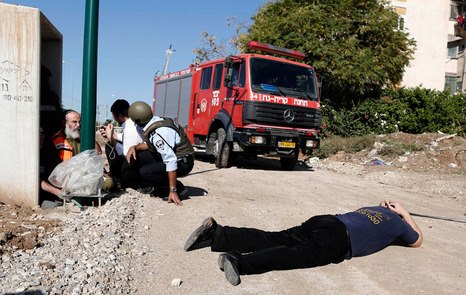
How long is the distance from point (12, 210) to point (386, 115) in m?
18.0

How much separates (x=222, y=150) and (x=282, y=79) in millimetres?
2206

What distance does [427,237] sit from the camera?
5332 mm

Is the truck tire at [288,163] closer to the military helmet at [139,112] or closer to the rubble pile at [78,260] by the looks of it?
the military helmet at [139,112]

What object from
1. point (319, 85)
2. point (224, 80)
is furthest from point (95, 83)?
point (319, 85)

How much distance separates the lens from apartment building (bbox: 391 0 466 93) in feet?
96.5

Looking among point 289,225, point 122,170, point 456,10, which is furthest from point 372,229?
point 456,10

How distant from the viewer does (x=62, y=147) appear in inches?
227

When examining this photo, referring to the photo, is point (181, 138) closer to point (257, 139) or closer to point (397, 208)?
point (397, 208)

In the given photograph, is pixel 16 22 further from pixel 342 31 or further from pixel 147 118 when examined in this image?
pixel 342 31

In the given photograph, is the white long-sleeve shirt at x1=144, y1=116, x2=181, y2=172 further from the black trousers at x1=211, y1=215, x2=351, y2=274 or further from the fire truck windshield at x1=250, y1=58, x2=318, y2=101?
the fire truck windshield at x1=250, y1=58, x2=318, y2=101

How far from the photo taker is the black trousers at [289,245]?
11.8 feet

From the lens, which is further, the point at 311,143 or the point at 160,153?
the point at 311,143

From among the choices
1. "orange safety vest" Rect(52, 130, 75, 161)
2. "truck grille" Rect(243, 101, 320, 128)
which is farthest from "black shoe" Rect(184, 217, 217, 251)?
"truck grille" Rect(243, 101, 320, 128)

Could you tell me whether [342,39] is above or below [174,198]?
above
